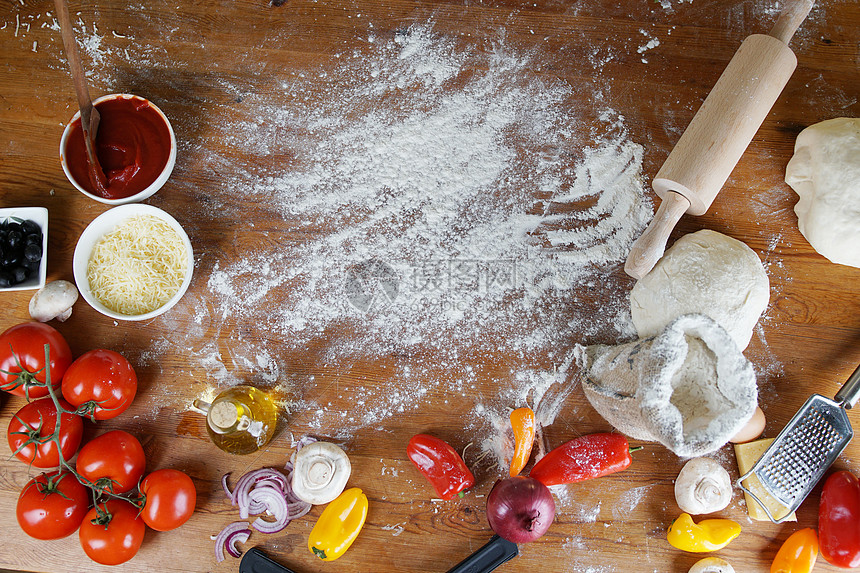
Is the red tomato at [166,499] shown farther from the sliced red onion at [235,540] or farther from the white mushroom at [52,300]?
the white mushroom at [52,300]

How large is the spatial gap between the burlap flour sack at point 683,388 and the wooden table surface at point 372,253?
184mm

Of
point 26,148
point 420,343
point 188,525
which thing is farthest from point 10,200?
point 420,343

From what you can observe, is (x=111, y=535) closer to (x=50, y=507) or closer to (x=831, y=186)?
(x=50, y=507)

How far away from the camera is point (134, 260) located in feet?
4.29

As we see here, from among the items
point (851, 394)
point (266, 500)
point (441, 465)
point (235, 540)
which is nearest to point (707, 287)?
point (851, 394)

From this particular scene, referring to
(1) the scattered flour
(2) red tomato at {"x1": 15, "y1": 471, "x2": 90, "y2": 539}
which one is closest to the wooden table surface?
(1) the scattered flour

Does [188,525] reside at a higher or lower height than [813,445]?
lower

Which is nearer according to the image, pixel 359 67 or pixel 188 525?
pixel 188 525

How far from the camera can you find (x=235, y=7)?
148 centimetres

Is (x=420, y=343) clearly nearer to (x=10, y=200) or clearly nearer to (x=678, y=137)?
(x=678, y=137)

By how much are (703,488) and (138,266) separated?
1.47 m

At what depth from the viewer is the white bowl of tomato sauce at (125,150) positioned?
134 centimetres

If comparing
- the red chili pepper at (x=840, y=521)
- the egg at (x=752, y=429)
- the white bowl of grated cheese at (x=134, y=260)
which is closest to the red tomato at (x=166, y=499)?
the white bowl of grated cheese at (x=134, y=260)

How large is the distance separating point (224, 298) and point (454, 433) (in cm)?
70
